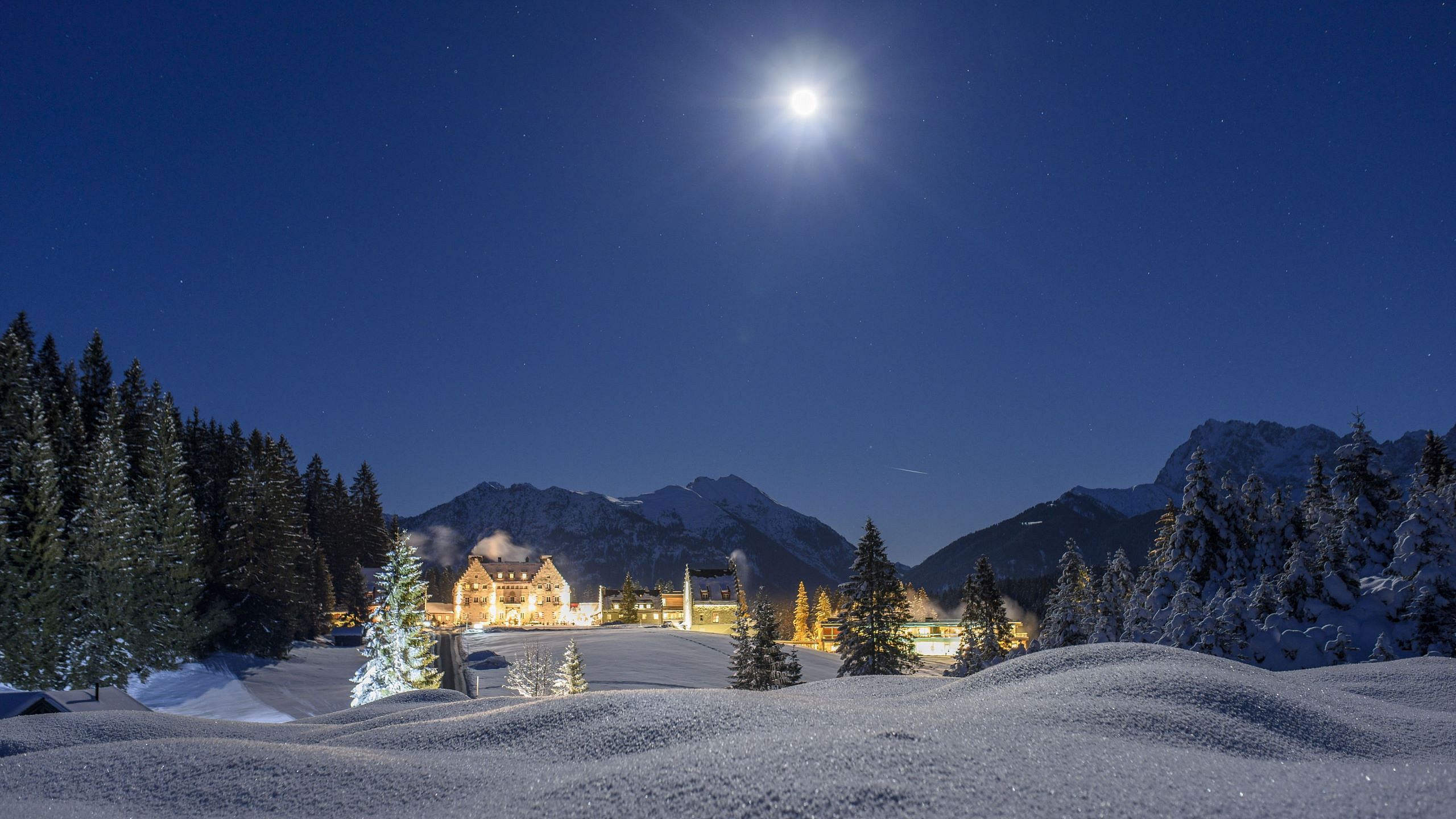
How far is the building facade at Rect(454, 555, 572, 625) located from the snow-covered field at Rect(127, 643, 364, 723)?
56605 millimetres

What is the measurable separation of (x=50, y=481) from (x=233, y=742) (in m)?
32.7

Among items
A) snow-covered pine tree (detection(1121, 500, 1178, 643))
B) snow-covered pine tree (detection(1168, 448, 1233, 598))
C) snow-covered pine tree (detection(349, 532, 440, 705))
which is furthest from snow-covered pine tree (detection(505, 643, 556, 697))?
snow-covered pine tree (detection(1168, 448, 1233, 598))

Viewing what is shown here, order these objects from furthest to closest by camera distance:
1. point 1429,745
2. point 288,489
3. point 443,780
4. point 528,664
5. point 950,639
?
1. point 950,639
2. point 288,489
3. point 528,664
4. point 1429,745
5. point 443,780

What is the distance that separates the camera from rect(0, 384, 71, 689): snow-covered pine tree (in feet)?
85.3

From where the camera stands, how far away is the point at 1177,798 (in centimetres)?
352

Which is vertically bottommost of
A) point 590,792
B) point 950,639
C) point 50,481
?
point 950,639

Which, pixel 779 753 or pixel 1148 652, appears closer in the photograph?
pixel 779 753

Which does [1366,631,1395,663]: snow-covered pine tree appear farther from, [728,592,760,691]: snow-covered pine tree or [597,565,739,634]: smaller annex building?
[597,565,739,634]: smaller annex building

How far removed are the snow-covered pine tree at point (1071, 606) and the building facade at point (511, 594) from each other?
79.0 metres

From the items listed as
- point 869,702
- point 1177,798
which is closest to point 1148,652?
point 869,702

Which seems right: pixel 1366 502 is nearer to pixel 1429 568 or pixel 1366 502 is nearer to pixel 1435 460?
pixel 1429 568

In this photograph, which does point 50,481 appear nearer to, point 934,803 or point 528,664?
point 528,664

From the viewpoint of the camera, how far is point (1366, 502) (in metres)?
20.5

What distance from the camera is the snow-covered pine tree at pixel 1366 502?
19094 mm
